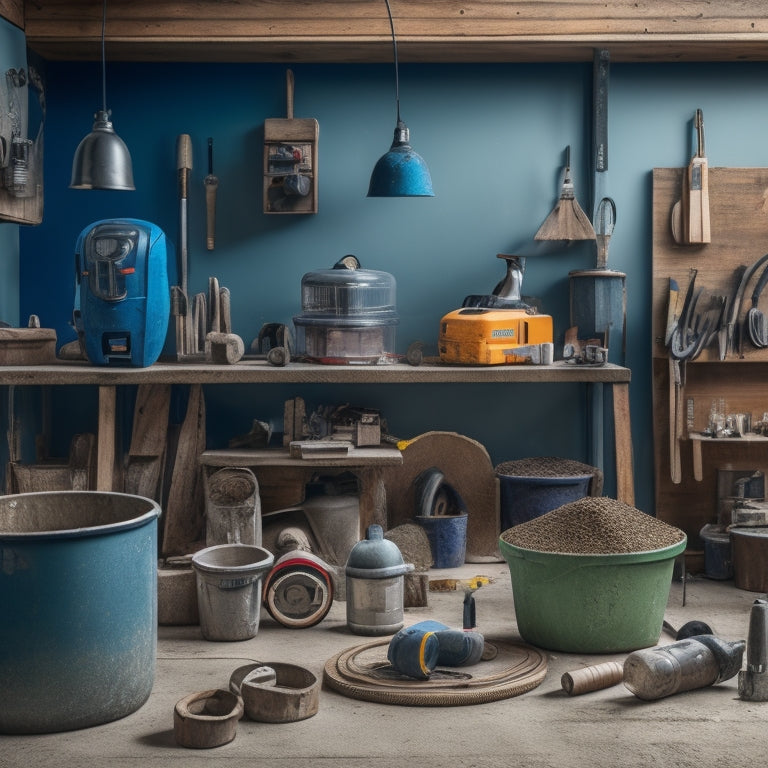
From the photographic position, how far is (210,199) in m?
5.64

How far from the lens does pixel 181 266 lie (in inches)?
223

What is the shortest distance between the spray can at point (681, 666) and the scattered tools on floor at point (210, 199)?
322cm

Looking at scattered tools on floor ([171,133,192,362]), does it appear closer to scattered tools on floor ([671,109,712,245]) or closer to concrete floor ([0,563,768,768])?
concrete floor ([0,563,768,768])

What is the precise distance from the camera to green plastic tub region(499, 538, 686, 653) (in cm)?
393

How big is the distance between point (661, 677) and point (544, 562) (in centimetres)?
62

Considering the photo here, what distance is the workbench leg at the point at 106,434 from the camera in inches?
195

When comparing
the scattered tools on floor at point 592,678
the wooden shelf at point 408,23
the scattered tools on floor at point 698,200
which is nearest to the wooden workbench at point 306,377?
the scattered tools on floor at point 698,200

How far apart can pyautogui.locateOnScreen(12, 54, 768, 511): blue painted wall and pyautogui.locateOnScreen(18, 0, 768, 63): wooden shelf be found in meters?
0.36

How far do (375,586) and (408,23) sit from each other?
282 centimetres

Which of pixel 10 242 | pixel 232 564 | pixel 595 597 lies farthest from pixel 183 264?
pixel 595 597

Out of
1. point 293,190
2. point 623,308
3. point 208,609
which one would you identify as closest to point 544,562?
point 208,609

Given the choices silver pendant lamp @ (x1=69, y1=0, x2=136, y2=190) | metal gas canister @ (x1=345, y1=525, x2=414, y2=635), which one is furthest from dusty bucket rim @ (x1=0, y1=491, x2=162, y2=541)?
silver pendant lamp @ (x1=69, y1=0, x2=136, y2=190)

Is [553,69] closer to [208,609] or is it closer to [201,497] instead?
[201,497]

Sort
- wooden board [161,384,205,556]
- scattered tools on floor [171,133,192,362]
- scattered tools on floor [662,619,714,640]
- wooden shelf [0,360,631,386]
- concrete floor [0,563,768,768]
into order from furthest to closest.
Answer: scattered tools on floor [171,133,192,362] → wooden board [161,384,205,556] → wooden shelf [0,360,631,386] → scattered tools on floor [662,619,714,640] → concrete floor [0,563,768,768]
